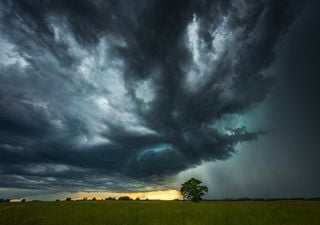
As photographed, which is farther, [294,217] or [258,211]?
[258,211]

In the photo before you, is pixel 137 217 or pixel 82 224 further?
pixel 137 217

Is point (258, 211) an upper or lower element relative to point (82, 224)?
upper

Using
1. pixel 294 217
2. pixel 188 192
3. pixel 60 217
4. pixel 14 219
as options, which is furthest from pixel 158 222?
pixel 188 192

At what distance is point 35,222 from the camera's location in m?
34.7

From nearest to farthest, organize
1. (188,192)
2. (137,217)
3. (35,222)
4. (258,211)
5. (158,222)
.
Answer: (158,222) < (35,222) < (137,217) < (258,211) < (188,192)

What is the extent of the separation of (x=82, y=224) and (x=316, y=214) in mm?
33139

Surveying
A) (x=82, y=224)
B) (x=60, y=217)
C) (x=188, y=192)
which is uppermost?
(x=188, y=192)

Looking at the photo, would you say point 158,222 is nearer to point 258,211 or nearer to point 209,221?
point 209,221

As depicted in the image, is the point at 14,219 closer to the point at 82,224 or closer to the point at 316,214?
the point at 82,224

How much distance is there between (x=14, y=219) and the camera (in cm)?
3781

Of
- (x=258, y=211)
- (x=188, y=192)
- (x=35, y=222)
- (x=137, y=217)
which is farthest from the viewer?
(x=188, y=192)

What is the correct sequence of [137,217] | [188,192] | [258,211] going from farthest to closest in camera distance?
[188,192] < [258,211] < [137,217]

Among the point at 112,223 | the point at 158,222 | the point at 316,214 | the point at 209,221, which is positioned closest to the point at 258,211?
the point at 316,214

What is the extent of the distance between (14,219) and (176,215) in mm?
23566
